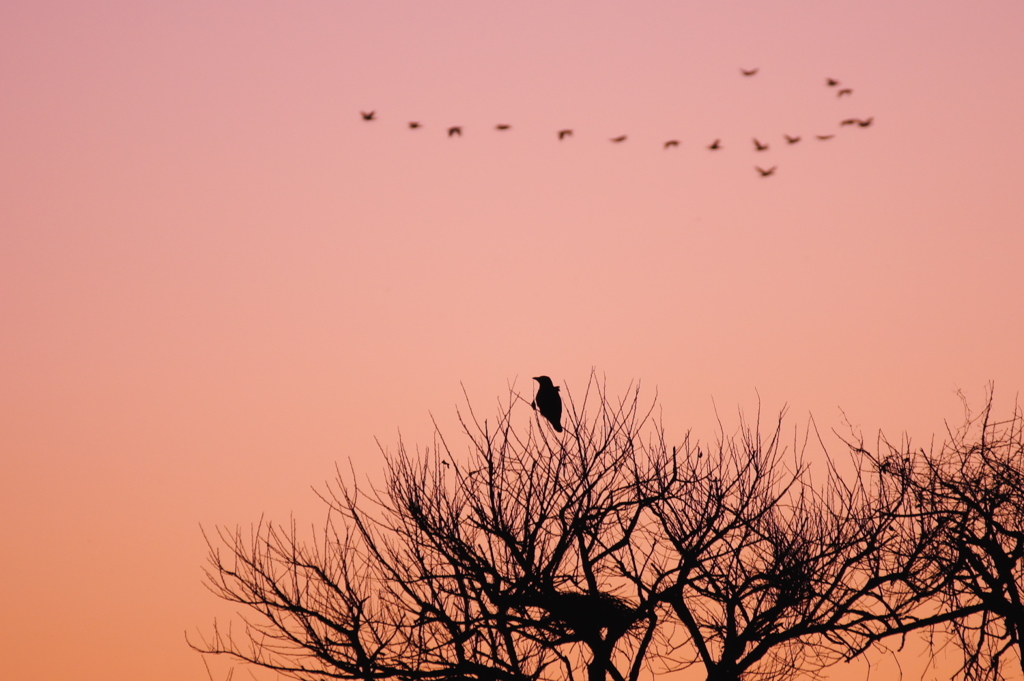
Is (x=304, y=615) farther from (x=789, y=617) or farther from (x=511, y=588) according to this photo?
(x=789, y=617)

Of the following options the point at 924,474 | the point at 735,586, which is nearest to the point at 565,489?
the point at 735,586

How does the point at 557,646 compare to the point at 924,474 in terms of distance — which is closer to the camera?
the point at 557,646

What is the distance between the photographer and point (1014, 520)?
14859mm

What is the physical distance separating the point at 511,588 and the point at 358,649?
70.5 inches

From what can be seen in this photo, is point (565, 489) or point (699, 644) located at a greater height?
point (565, 489)

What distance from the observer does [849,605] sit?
13.8 meters

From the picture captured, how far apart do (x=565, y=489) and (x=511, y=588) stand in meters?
1.20

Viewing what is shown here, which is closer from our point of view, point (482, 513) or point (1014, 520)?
point (482, 513)

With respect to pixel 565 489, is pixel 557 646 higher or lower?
lower

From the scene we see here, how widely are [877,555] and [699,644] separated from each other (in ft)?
7.34

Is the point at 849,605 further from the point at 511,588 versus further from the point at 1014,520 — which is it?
the point at 511,588

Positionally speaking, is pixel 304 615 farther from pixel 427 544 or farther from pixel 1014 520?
pixel 1014 520

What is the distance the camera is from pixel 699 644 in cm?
1418

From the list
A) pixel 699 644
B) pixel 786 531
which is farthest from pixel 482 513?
pixel 786 531
